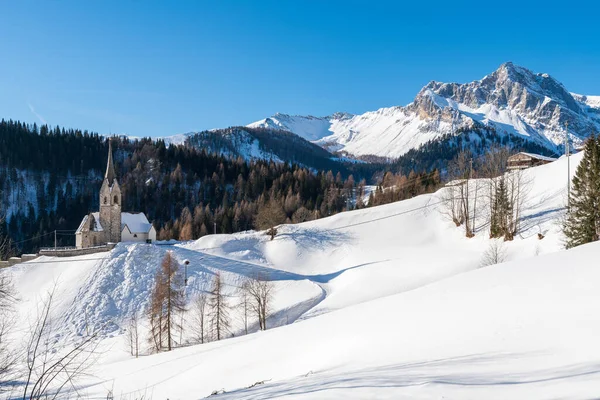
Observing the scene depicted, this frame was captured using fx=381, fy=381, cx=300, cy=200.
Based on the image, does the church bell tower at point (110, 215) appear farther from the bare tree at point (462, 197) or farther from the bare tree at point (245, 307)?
the bare tree at point (462, 197)

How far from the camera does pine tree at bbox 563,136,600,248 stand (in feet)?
83.0

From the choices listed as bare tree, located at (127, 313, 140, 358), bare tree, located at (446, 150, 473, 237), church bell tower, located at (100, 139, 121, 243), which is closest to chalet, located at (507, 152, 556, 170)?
bare tree, located at (446, 150, 473, 237)

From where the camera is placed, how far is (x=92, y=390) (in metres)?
16.2

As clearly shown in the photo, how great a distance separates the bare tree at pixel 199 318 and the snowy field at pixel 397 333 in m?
1.24

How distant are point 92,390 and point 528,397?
17135mm

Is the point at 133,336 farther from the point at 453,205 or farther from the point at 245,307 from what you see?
the point at 453,205

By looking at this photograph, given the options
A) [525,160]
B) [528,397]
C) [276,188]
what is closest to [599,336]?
[528,397]

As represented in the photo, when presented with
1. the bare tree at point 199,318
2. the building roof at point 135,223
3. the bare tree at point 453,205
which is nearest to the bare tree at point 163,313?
the bare tree at point 199,318

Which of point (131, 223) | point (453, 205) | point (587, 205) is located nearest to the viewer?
point (587, 205)

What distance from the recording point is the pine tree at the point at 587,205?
25.3m

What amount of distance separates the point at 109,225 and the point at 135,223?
122 inches

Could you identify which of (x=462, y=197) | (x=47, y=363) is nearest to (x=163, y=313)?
(x=47, y=363)

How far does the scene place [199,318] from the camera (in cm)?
2967

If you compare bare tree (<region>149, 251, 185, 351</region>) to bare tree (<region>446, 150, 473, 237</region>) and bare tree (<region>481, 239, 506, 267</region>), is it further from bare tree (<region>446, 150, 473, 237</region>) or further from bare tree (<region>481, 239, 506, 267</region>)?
bare tree (<region>446, 150, 473, 237</region>)
